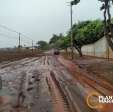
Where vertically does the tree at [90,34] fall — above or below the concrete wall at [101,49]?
above

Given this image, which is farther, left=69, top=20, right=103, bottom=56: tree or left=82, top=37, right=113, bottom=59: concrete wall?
left=69, top=20, right=103, bottom=56: tree

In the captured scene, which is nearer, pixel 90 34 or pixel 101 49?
pixel 101 49

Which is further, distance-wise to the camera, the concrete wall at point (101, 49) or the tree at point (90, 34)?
the tree at point (90, 34)

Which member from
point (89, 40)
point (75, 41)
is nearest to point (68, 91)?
point (89, 40)

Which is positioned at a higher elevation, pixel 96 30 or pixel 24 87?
pixel 96 30

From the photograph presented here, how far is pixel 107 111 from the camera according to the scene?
33.1 ft

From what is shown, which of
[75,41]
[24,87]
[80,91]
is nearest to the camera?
[80,91]

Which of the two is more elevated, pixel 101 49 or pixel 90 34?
pixel 90 34

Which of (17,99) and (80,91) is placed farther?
(80,91)

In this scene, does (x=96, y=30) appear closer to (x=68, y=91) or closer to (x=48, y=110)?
(x=68, y=91)

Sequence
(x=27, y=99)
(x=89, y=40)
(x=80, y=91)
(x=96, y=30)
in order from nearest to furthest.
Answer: (x=27, y=99) < (x=80, y=91) < (x=96, y=30) < (x=89, y=40)

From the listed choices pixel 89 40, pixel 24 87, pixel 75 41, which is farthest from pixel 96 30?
pixel 24 87

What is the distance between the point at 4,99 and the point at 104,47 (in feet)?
127

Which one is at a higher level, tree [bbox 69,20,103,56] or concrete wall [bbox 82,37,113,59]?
tree [bbox 69,20,103,56]
